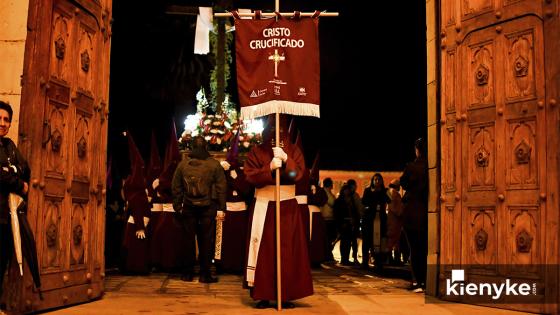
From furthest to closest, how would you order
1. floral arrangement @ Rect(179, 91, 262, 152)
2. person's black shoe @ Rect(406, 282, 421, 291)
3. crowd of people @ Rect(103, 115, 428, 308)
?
floral arrangement @ Rect(179, 91, 262, 152), person's black shoe @ Rect(406, 282, 421, 291), crowd of people @ Rect(103, 115, 428, 308)

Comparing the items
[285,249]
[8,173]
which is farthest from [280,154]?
[8,173]

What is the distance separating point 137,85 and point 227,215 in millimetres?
10250

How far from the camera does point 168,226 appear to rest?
10.2 metres

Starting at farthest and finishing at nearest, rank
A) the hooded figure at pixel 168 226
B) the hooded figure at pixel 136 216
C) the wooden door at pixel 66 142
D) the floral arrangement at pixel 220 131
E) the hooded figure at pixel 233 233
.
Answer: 1. the floral arrangement at pixel 220 131
2. the hooded figure at pixel 233 233
3. the hooded figure at pixel 168 226
4. the hooded figure at pixel 136 216
5. the wooden door at pixel 66 142

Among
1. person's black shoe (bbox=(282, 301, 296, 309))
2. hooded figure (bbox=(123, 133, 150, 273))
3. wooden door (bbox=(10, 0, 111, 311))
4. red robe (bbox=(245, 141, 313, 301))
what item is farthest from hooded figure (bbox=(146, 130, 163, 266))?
person's black shoe (bbox=(282, 301, 296, 309))

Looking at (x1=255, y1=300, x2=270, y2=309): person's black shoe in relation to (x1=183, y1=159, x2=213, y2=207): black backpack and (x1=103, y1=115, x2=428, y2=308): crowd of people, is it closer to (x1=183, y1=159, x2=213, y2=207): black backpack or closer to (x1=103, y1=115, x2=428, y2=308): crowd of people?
(x1=103, y1=115, x2=428, y2=308): crowd of people

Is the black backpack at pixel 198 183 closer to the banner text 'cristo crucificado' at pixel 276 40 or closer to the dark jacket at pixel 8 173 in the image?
the banner text 'cristo crucificado' at pixel 276 40

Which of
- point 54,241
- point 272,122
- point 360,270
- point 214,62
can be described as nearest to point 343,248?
point 360,270

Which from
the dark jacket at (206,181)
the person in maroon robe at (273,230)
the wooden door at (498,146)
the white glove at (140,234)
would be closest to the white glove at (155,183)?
the white glove at (140,234)

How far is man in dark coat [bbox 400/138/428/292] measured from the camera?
796cm

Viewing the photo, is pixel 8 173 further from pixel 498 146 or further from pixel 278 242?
pixel 498 146

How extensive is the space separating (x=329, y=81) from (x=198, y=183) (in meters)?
11.7

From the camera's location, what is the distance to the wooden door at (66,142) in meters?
6.05

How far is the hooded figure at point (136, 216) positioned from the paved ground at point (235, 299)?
33 centimetres
